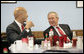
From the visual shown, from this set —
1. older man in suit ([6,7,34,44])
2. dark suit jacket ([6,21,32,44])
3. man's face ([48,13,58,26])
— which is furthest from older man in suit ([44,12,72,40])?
dark suit jacket ([6,21,32,44])

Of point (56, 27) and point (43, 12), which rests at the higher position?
point (43, 12)

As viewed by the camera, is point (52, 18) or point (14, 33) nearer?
point (14, 33)

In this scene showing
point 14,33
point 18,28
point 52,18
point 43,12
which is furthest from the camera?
point 43,12

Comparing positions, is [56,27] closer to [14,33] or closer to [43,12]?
[14,33]

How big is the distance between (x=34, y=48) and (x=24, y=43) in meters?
0.15

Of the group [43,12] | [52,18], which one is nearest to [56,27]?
[52,18]

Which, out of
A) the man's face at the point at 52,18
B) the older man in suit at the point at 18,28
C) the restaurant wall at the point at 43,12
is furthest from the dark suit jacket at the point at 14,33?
the restaurant wall at the point at 43,12

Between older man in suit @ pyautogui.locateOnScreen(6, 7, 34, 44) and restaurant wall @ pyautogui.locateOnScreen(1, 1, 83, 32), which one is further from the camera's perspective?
restaurant wall @ pyautogui.locateOnScreen(1, 1, 83, 32)

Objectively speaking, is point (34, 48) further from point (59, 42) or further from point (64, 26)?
point (64, 26)

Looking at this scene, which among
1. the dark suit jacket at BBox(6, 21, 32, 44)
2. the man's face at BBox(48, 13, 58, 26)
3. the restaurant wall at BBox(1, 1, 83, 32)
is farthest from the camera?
the restaurant wall at BBox(1, 1, 83, 32)

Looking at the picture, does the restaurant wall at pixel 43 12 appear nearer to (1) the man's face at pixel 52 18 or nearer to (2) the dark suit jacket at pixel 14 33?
(1) the man's face at pixel 52 18

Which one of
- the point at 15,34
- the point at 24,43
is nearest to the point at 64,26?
the point at 15,34

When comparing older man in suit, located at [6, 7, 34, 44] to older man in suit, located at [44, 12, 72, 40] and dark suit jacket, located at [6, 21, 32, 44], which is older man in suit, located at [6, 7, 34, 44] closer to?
dark suit jacket, located at [6, 21, 32, 44]

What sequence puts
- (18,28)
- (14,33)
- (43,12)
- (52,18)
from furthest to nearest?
(43,12) < (52,18) < (18,28) < (14,33)
